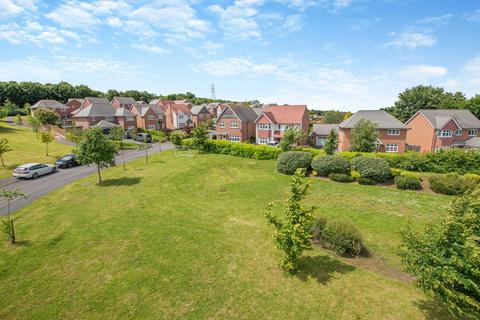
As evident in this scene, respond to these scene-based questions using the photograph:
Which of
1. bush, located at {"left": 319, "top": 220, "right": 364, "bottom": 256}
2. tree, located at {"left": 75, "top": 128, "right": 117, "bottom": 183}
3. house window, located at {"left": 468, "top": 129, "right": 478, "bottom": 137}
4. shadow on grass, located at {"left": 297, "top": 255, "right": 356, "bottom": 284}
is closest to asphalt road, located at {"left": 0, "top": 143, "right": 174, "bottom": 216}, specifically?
tree, located at {"left": 75, "top": 128, "right": 117, "bottom": 183}

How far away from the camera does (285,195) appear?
76.1 feet

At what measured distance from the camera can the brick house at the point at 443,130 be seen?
44219mm

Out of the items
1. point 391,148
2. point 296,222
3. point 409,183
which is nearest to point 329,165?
point 409,183

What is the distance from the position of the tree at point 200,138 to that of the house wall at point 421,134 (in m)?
39.3

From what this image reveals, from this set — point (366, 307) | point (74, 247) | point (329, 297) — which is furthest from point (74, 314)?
point (366, 307)

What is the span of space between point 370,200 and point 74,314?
21.9 meters

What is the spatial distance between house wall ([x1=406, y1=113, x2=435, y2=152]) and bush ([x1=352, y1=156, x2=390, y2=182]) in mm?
27014

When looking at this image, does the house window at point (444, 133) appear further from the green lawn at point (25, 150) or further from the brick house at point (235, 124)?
the green lawn at point (25, 150)

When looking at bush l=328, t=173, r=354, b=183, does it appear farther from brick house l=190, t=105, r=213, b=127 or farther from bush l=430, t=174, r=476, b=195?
brick house l=190, t=105, r=213, b=127

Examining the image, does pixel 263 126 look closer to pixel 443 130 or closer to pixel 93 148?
pixel 443 130

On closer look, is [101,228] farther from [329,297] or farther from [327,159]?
[327,159]

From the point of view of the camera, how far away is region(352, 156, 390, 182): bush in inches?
1023

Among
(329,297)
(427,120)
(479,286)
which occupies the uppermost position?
(427,120)

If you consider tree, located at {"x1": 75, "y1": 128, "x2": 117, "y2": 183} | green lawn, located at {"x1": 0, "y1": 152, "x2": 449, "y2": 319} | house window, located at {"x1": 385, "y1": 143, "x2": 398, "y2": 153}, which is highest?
tree, located at {"x1": 75, "y1": 128, "x2": 117, "y2": 183}
